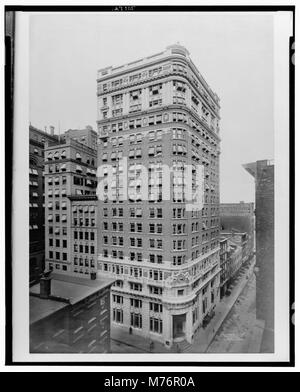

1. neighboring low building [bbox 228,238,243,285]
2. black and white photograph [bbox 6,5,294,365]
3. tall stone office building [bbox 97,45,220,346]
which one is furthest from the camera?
neighboring low building [bbox 228,238,243,285]

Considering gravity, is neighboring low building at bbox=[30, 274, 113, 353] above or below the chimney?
below

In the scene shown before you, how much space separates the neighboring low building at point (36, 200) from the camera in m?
2.57

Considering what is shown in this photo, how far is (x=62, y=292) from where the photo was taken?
8.68 feet

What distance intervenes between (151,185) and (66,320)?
211cm

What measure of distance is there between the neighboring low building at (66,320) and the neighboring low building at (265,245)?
2.10 meters

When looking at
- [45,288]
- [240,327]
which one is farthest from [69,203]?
[240,327]

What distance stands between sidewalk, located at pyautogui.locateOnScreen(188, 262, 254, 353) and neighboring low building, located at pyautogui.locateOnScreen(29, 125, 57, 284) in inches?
91.2

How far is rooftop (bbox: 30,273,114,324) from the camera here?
2.51 meters

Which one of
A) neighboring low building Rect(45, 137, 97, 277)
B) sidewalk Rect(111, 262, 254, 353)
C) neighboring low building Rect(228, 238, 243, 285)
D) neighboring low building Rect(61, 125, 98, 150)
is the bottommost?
sidewalk Rect(111, 262, 254, 353)

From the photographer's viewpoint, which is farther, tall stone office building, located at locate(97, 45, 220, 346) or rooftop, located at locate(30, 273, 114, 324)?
tall stone office building, located at locate(97, 45, 220, 346)

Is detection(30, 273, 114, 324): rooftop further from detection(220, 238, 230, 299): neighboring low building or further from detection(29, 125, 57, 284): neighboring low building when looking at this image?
detection(220, 238, 230, 299): neighboring low building

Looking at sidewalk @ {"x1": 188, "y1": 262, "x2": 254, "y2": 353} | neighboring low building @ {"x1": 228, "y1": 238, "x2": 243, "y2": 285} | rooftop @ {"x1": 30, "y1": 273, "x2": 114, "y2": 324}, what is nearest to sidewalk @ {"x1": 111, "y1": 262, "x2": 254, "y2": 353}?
sidewalk @ {"x1": 188, "y1": 262, "x2": 254, "y2": 353}
